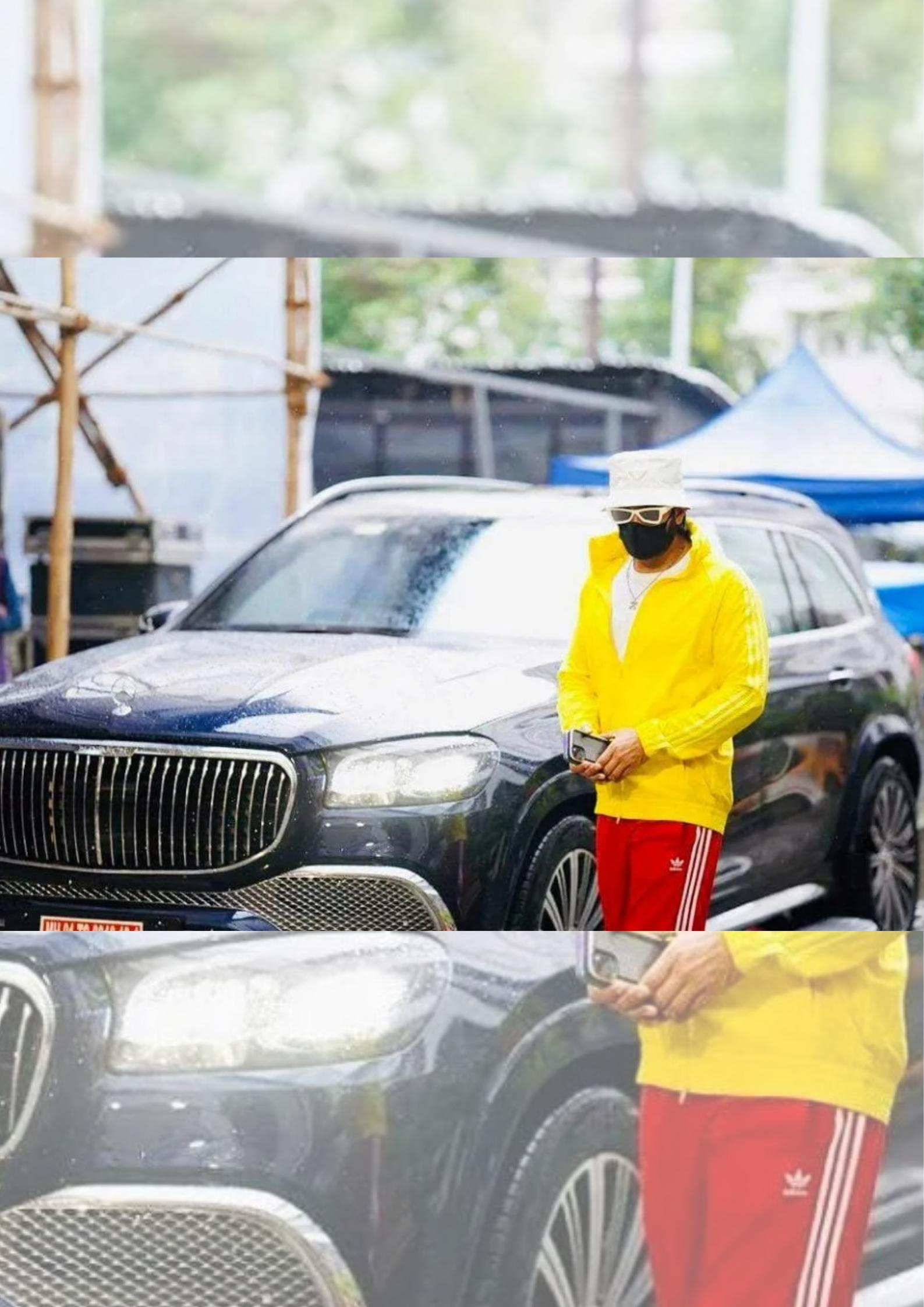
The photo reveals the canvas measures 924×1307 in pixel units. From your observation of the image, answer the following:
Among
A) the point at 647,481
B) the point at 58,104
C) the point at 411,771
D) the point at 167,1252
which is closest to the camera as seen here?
the point at 167,1252

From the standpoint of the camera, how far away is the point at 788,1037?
3.55m

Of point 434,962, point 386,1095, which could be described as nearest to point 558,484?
point 434,962

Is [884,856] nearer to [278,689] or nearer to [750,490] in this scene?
[750,490]

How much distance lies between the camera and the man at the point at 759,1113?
3.47 m

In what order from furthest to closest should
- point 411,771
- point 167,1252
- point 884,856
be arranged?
point 884,856
point 411,771
point 167,1252

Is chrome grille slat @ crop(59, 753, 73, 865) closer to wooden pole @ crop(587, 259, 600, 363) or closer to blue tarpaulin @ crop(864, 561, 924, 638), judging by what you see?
wooden pole @ crop(587, 259, 600, 363)

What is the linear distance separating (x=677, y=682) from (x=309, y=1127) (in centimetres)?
106

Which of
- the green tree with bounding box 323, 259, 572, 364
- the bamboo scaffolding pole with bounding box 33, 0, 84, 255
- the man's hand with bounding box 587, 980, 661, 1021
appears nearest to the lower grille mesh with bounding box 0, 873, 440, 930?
the man's hand with bounding box 587, 980, 661, 1021

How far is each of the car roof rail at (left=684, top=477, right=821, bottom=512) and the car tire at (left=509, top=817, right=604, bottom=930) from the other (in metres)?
0.69

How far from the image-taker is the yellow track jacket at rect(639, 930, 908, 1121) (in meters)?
3.52

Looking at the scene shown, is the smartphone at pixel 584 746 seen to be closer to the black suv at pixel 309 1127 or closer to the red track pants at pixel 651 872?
the red track pants at pixel 651 872

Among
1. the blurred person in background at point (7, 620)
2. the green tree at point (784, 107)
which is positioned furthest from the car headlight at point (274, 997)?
the green tree at point (784, 107)

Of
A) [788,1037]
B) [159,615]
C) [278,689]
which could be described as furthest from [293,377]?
[788,1037]

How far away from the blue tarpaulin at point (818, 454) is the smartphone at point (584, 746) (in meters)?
0.54
